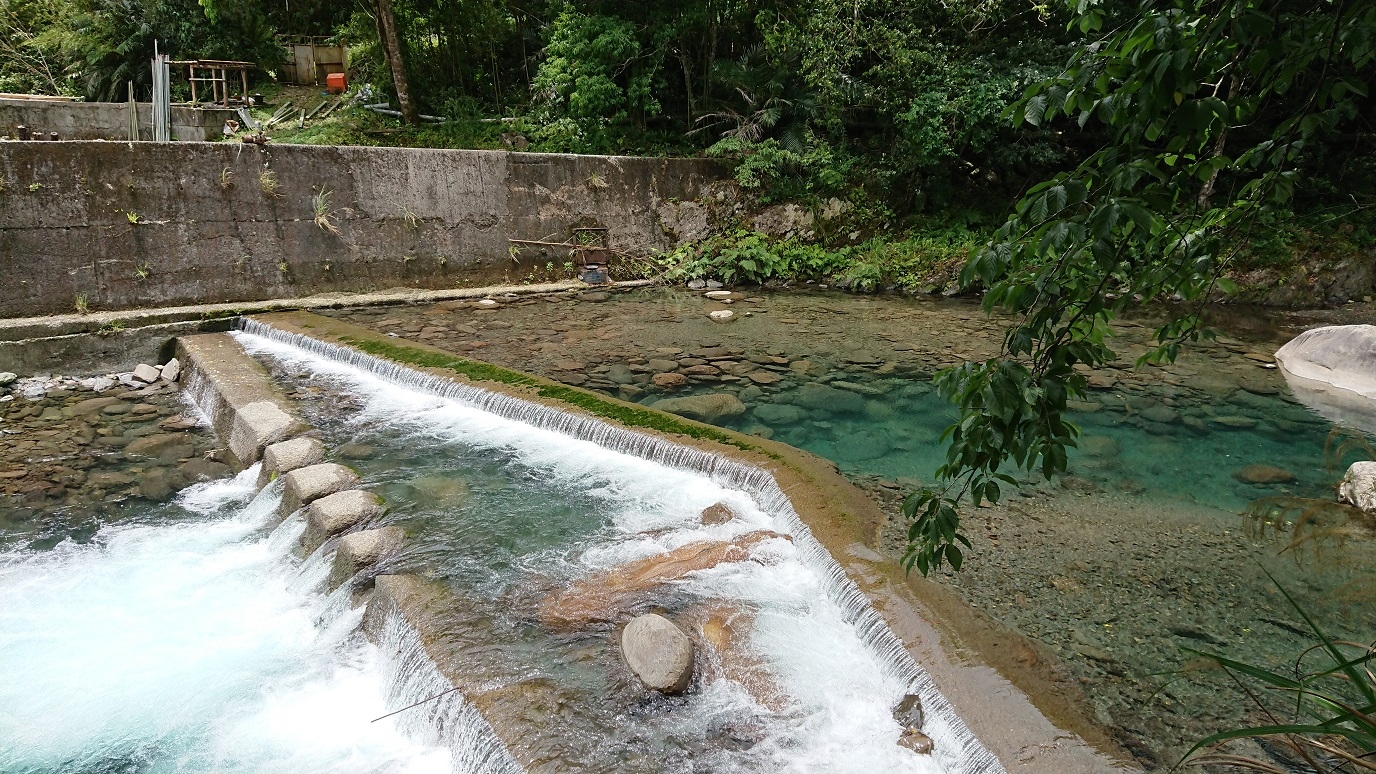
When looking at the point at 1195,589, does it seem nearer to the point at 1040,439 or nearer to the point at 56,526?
the point at 1040,439

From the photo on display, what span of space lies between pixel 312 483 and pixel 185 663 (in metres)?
1.36

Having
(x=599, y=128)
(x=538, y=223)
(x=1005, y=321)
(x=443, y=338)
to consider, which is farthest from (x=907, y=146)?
(x=443, y=338)

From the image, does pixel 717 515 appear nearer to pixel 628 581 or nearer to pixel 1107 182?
pixel 628 581

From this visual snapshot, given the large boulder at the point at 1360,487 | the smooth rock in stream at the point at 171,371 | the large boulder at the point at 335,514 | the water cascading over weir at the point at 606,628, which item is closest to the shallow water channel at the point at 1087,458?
the large boulder at the point at 1360,487

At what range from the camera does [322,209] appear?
→ 9375 millimetres

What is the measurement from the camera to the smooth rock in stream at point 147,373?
23.5ft

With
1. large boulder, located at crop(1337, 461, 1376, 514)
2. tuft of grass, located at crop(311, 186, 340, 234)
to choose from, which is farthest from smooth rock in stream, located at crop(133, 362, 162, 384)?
large boulder, located at crop(1337, 461, 1376, 514)

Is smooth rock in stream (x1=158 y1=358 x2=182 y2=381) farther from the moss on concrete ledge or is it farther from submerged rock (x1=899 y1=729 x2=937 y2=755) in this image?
submerged rock (x1=899 y1=729 x2=937 y2=755)

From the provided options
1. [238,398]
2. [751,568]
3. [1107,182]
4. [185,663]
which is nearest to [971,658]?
[751,568]

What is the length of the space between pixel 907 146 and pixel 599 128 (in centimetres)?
519

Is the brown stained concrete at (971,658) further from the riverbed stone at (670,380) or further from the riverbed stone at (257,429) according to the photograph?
the riverbed stone at (257,429)

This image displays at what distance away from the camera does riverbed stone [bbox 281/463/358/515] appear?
4648mm

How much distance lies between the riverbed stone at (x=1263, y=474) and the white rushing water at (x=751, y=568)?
10.6 feet

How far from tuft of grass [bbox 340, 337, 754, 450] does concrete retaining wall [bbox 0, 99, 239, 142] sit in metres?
8.07
